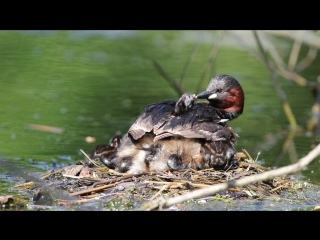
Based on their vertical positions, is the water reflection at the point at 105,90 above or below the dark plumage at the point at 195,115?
above

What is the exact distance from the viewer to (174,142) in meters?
7.02

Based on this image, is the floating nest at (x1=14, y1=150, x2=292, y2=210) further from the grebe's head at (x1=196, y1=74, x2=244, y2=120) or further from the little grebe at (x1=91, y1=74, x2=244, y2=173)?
the grebe's head at (x1=196, y1=74, x2=244, y2=120)

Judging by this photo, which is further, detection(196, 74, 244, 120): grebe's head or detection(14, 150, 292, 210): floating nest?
detection(196, 74, 244, 120): grebe's head

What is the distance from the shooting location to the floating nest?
20.8 ft

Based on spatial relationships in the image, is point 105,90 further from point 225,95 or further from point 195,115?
point 195,115

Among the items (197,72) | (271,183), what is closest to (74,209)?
(271,183)

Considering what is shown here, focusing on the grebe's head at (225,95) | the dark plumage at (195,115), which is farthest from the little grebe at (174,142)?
the grebe's head at (225,95)

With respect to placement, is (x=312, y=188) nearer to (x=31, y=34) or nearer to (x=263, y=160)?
(x=263, y=160)

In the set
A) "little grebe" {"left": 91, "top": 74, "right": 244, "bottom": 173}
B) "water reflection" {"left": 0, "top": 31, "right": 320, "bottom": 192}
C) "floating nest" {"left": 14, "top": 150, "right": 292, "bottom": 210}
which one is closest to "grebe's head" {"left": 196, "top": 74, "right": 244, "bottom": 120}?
"little grebe" {"left": 91, "top": 74, "right": 244, "bottom": 173}

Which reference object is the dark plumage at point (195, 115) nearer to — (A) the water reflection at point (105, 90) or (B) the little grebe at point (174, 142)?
(B) the little grebe at point (174, 142)

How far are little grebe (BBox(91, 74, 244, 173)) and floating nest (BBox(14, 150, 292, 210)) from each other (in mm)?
116

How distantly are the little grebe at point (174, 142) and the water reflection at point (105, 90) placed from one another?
3.99ft

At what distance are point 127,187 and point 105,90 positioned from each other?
5.26 metres

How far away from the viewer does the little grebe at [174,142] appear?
23.0 feet
